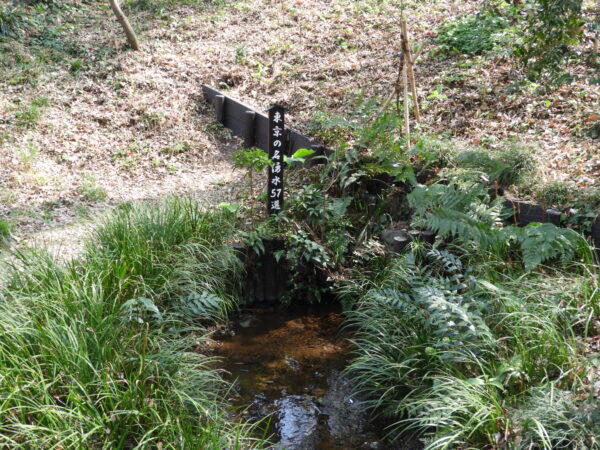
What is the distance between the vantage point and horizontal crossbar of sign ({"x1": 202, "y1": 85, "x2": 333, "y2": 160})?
7541 millimetres

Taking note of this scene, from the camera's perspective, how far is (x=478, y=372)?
3764 millimetres

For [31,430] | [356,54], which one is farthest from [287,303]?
[356,54]

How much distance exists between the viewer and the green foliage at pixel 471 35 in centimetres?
861

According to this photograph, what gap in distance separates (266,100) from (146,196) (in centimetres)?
302

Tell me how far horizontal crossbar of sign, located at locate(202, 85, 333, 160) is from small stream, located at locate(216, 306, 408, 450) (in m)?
2.37

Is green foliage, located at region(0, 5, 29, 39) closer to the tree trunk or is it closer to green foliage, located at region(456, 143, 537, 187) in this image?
the tree trunk

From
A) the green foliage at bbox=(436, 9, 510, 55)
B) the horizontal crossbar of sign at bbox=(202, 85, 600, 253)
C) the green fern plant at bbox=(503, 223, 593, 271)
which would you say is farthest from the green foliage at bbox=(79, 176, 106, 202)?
the green foliage at bbox=(436, 9, 510, 55)

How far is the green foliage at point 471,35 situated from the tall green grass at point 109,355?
19.1ft

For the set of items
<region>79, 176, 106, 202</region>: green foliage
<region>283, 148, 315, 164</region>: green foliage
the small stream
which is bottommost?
the small stream

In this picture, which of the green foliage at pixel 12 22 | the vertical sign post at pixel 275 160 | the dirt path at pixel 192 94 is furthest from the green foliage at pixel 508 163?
the green foliage at pixel 12 22

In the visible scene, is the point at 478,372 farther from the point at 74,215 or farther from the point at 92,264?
the point at 74,215

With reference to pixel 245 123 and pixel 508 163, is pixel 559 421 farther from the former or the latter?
pixel 245 123

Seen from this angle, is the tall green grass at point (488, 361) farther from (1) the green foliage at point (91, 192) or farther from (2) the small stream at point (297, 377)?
(1) the green foliage at point (91, 192)

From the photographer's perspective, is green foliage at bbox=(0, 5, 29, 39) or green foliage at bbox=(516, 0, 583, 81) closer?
green foliage at bbox=(516, 0, 583, 81)
